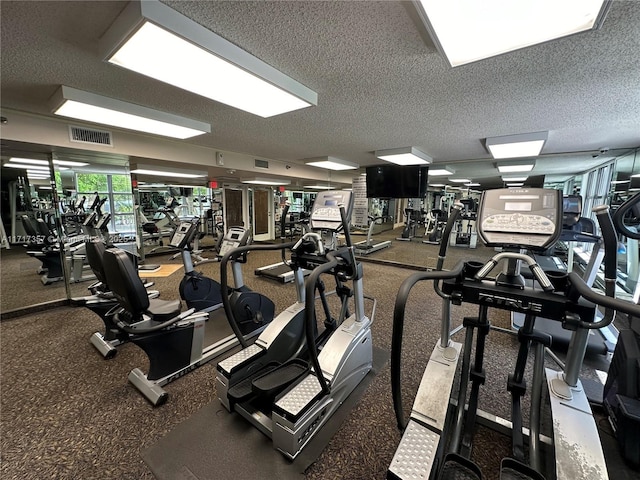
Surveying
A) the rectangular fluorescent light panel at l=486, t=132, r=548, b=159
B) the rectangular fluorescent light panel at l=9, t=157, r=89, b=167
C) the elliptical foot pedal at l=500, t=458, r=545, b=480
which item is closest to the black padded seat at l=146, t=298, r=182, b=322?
the elliptical foot pedal at l=500, t=458, r=545, b=480

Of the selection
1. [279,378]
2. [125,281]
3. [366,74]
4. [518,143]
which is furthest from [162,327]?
[518,143]

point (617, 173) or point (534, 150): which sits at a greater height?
point (534, 150)

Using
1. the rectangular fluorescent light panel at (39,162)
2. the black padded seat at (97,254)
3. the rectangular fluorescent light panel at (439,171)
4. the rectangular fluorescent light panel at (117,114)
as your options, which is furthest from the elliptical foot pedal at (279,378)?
the rectangular fluorescent light panel at (439,171)

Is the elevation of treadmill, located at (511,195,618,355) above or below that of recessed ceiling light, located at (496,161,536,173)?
below

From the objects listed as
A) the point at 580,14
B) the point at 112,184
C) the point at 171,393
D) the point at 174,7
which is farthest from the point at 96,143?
the point at 580,14

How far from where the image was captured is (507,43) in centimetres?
147

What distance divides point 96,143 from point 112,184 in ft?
4.49

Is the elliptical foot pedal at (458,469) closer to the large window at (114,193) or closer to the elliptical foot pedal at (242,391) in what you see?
the elliptical foot pedal at (242,391)

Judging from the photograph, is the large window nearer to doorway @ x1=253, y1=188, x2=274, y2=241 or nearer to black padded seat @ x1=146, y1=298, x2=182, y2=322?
black padded seat @ x1=146, y1=298, x2=182, y2=322

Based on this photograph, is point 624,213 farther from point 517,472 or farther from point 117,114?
point 117,114

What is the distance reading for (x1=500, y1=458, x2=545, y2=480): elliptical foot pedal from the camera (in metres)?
1.13

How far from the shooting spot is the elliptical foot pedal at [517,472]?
1135 mm

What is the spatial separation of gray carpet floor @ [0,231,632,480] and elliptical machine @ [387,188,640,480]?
0.88 feet

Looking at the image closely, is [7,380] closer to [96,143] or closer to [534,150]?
[96,143]
